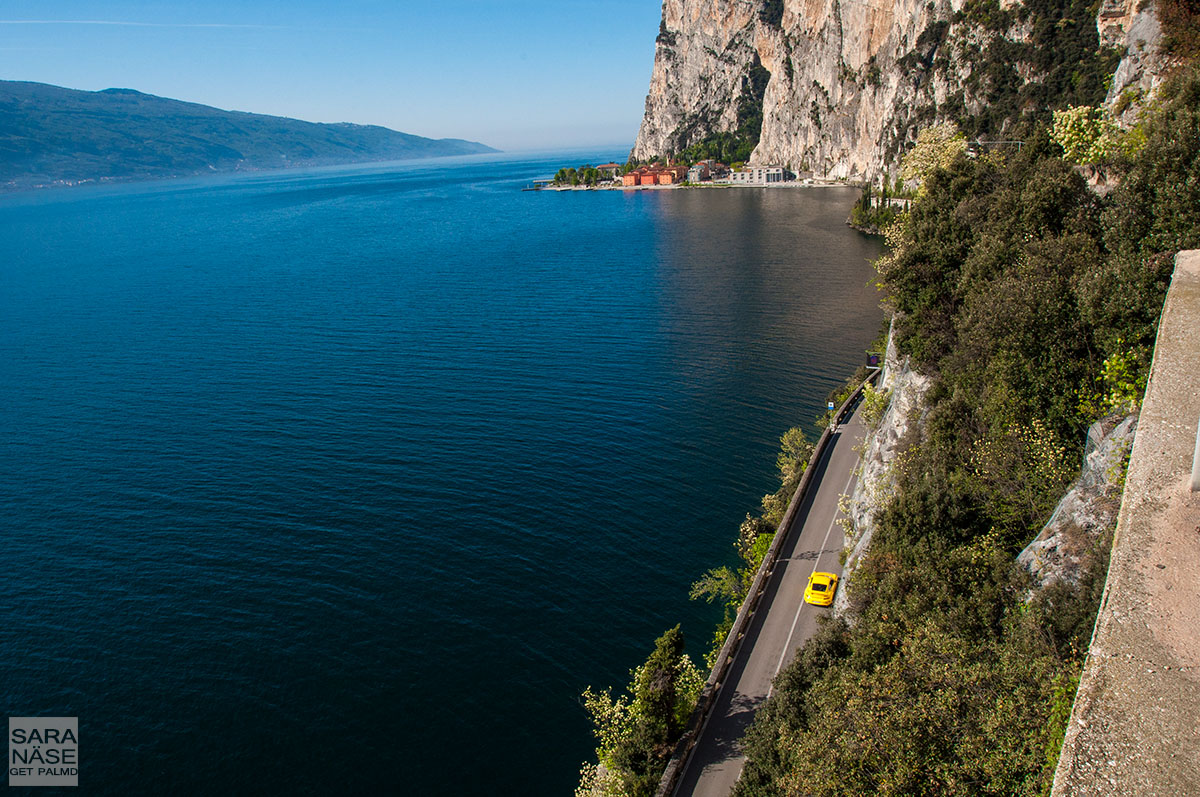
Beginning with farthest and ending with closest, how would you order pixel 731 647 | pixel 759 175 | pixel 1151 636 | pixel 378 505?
1. pixel 759 175
2. pixel 378 505
3. pixel 731 647
4. pixel 1151 636

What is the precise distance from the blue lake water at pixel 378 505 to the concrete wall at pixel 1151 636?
18.5 metres

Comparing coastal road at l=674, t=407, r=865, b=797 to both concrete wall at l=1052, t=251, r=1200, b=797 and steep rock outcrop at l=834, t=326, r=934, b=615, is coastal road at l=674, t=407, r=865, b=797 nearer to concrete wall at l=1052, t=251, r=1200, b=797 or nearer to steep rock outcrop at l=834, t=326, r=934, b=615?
steep rock outcrop at l=834, t=326, r=934, b=615

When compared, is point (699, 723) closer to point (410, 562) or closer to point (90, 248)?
point (410, 562)

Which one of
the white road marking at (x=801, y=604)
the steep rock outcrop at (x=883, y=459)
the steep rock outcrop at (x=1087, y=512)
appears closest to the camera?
the steep rock outcrop at (x=1087, y=512)

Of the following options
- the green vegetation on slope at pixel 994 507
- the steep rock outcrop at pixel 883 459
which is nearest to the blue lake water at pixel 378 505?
the steep rock outcrop at pixel 883 459

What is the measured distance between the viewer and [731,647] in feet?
76.3

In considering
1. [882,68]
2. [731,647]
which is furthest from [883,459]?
[882,68]

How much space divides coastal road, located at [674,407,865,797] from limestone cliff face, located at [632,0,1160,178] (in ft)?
71.1

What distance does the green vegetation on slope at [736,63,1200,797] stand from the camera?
12.1m

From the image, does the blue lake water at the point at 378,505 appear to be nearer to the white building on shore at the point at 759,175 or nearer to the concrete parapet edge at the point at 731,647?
the concrete parapet edge at the point at 731,647

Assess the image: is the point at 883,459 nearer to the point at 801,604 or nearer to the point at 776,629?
the point at 801,604

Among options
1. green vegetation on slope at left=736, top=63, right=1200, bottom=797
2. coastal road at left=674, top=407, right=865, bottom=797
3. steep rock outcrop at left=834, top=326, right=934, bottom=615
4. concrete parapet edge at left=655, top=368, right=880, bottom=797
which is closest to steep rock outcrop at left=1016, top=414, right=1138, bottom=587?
green vegetation on slope at left=736, top=63, right=1200, bottom=797

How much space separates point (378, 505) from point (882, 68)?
14299 centimetres

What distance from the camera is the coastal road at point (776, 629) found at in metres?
19.4
